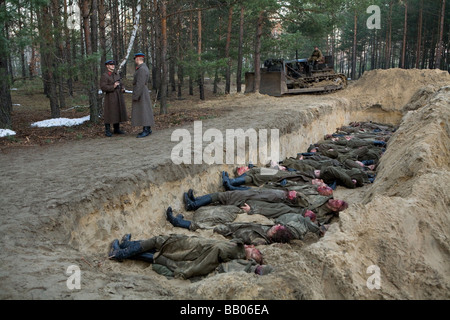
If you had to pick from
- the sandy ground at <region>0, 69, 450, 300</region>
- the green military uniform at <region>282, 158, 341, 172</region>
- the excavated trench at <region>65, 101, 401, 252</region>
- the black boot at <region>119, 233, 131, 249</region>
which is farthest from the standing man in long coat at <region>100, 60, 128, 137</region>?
the black boot at <region>119, 233, 131, 249</region>

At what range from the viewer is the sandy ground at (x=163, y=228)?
8.79 feet

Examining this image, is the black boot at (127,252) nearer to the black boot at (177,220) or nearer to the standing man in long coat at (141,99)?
the black boot at (177,220)

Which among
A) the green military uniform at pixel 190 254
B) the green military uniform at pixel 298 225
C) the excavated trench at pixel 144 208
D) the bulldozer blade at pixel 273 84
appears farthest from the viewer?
the bulldozer blade at pixel 273 84

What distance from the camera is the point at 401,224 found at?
131 inches

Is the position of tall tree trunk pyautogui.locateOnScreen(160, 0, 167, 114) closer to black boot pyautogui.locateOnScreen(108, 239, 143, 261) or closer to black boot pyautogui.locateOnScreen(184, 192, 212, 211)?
black boot pyautogui.locateOnScreen(184, 192, 212, 211)

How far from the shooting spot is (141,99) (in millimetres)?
8336

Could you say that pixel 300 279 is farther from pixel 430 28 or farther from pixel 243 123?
pixel 430 28

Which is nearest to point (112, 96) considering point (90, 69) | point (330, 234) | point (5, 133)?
point (90, 69)

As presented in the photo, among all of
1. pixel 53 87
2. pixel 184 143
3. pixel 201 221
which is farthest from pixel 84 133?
pixel 201 221

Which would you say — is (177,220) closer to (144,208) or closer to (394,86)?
(144,208)

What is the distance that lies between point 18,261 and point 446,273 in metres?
3.68

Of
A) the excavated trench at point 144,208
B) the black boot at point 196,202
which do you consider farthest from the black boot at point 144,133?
the black boot at point 196,202

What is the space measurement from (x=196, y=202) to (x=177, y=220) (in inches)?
29.2

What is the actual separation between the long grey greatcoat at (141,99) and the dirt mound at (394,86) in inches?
504
